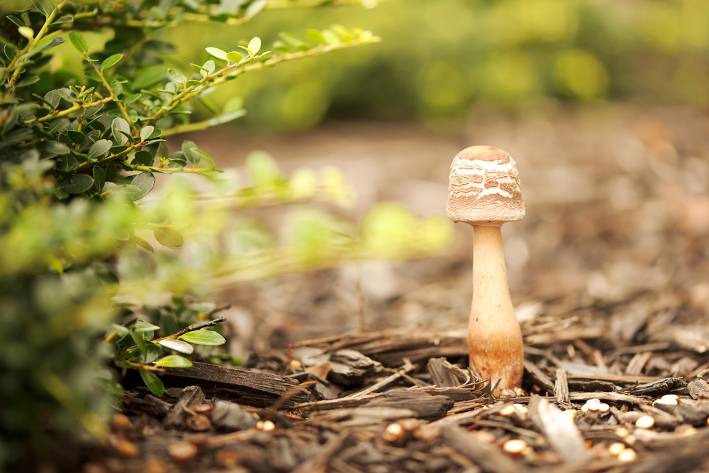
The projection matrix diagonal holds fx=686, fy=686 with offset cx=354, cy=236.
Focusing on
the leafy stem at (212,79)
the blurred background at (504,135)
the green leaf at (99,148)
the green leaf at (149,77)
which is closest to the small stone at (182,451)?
the green leaf at (99,148)

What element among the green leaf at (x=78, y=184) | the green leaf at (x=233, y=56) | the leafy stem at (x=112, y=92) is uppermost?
the green leaf at (x=233, y=56)

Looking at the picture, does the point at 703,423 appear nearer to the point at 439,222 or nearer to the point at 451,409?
the point at 451,409

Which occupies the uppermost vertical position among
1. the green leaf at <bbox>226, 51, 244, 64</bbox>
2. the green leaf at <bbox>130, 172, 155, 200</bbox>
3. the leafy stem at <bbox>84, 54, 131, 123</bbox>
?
the green leaf at <bbox>226, 51, 244, 64</bbox>

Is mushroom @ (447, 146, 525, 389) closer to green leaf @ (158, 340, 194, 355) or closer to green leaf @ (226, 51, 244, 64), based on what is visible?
green leaf @ (226, 51, 244, 64)

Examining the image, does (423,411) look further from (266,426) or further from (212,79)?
(212,79)

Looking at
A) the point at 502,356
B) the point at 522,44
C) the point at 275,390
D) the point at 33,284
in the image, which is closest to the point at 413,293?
the point at 502,356

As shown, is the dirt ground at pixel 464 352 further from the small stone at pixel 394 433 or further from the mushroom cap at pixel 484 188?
the mushroom cap at pixel 484 188

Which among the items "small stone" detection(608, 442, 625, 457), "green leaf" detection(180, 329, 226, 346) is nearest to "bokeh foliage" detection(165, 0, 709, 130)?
"green leaf" detection(180, 329, 226, 346)
